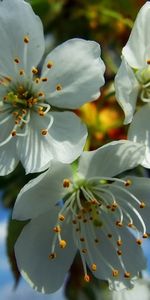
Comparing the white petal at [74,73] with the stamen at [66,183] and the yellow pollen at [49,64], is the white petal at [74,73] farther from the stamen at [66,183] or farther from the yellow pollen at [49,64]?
the stamen at [66,183]

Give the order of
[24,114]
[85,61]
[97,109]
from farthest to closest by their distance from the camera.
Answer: [97,109] < [24,114] < [85,61]

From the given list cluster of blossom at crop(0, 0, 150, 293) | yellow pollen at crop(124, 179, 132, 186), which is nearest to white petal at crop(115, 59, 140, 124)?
cluster of blossom at crop(0, 0, 150, 293)

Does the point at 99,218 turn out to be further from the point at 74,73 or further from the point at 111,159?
the point at 74,73

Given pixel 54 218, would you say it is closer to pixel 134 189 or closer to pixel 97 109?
pixel 134 189

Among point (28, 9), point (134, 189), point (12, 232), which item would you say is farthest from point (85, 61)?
point (12, 232)

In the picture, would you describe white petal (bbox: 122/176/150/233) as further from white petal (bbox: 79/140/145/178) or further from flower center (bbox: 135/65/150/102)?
flower center (bbox: 135/65/150/102)

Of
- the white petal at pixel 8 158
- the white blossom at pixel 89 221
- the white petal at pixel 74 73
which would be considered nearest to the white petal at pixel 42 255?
the white blossom at pixel 89 221
